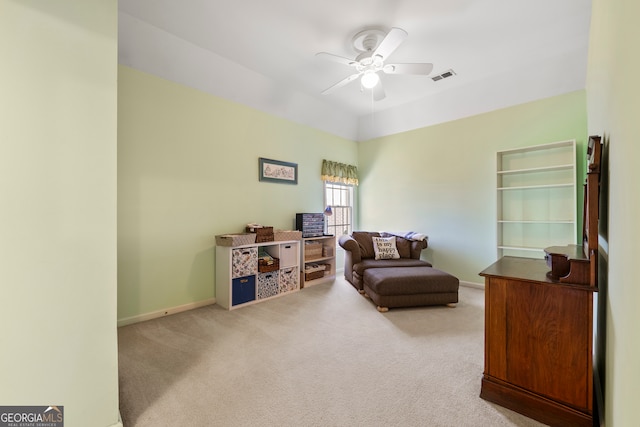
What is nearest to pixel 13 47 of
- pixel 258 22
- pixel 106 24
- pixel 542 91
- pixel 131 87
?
pixel 106 24

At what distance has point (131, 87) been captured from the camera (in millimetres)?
2789

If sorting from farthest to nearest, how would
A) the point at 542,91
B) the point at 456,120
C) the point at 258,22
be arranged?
the point at 456,120
the point at 542,91
the point at 258,22

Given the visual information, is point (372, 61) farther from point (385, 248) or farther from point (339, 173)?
point (385, 248)

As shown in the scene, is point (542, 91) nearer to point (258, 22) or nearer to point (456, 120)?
point (456, 120)

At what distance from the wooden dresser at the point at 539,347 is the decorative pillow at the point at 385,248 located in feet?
7.97

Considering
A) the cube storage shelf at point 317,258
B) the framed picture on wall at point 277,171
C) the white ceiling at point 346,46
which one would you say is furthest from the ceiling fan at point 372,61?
the cube storage shelf at point 317,258

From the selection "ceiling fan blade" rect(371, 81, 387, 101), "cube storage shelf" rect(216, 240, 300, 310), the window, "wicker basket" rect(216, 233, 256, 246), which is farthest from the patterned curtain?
"wicker basket" rect(216, 233, 256, 246)

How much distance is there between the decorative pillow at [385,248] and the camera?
4125 mm

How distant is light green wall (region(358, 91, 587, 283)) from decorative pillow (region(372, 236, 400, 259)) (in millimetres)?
778

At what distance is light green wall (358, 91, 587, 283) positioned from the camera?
3.51 metres

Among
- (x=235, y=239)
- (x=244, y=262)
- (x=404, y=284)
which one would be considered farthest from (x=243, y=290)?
(x=404, y=284)

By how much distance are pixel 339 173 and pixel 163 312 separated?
142 inches

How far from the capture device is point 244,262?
3338 mm

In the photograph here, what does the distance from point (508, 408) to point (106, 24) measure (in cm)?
313
